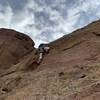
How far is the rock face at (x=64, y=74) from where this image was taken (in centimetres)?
2216

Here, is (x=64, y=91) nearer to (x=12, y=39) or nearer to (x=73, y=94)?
(x=73, y=94)

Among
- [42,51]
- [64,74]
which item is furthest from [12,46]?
[64,74]

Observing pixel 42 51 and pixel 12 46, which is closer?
pixel 42 51

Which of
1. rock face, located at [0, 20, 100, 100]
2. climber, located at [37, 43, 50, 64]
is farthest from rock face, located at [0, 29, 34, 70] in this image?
rock face, located at [0, 20, 100, 100]

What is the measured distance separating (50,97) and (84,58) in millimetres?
6364

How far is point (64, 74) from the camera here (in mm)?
25906

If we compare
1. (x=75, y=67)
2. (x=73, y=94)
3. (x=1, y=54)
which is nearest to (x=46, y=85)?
(x=75, y=67)

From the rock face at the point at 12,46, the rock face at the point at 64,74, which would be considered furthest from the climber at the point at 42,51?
the rock face at the point at 12,46

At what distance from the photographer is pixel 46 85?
83.5 feet

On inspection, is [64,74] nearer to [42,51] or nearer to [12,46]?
[42,51]

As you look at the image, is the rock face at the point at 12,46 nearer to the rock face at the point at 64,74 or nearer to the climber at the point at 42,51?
the climber at the point at 42,51

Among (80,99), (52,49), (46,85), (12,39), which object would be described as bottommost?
(80,99)

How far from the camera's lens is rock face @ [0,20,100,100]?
2216 cm

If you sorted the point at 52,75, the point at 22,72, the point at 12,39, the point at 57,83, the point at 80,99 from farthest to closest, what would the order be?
the point at 12,39 < the point at 22,72 < the point at 52,75 < the point at 57,83 < the point at 80,99
